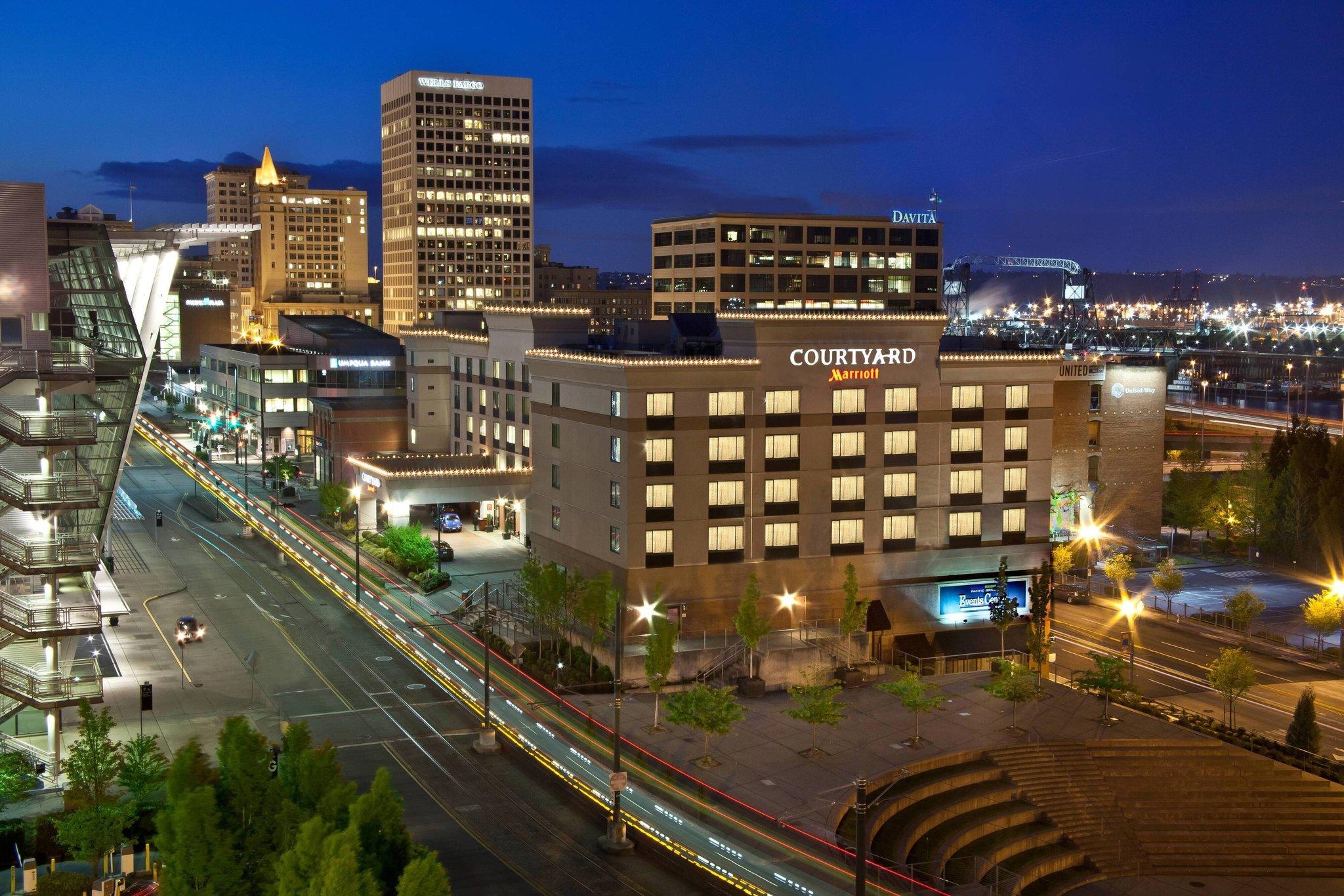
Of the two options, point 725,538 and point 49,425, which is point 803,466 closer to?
point 725,538

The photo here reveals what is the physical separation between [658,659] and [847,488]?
1872cm

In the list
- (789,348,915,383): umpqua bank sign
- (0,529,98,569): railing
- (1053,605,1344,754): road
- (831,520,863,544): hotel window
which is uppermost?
(789,348,915,383): umpqua bank sign

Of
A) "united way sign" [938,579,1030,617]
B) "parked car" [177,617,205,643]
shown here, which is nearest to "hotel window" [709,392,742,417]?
"united way sign" [938,579,1030,617]

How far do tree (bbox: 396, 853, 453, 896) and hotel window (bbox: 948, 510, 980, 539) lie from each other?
48751 mm

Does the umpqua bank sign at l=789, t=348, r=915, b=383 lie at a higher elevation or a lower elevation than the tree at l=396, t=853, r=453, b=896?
higher

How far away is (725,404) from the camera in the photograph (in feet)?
221

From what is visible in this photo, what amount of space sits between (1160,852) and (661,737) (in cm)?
1988

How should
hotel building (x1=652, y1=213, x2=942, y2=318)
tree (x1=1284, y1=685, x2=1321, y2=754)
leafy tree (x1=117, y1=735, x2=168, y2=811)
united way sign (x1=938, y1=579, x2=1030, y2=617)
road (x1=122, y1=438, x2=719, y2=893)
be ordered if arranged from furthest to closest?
1. hotel building (x1=652, y1=213, x2=942, y2=318)
2. united way sign (x1=938, y1=579, x2=1030, y2=617)
3. tree (x1=1284, y1=685, x2=1321, y2=754)
4. road (x1=122, y1=438, x2=719, y2=893)
5. leafy tree (x1=117, y1=735, x2=168, y2=811)

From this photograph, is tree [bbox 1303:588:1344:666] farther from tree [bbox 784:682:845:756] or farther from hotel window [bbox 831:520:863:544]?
tree [bbox 784:682:845:756]

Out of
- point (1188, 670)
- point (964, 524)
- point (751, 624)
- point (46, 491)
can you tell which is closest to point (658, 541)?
point (751, 624)

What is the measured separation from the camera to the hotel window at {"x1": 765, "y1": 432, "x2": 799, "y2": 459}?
68.4 meters

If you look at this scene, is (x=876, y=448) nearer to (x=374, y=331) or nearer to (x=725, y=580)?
(x=725, y=580)

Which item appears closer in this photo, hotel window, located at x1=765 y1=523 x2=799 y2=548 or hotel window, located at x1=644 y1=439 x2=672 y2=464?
hotel window, located at x1=644 y1=439 x2=672 y2=464

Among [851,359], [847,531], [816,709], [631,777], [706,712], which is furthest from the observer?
[847,531]
